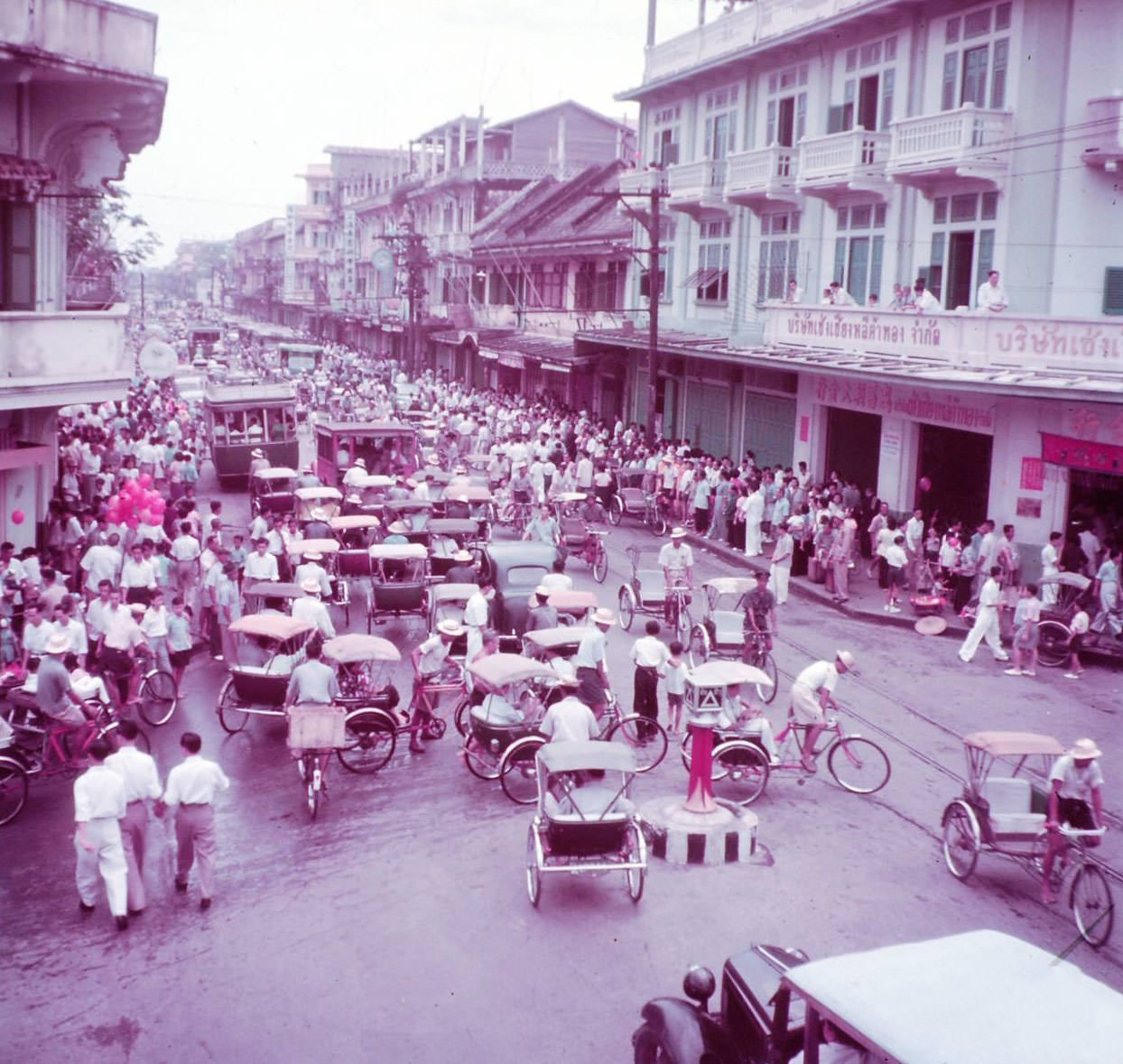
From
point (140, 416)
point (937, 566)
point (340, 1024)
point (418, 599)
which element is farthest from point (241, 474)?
point (340, 1024)

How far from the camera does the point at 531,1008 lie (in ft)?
29.6

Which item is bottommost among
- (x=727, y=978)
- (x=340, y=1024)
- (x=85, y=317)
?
(x=340, y=1024)

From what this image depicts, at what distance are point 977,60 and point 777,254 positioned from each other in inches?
355

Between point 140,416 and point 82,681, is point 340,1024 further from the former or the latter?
point 140,416

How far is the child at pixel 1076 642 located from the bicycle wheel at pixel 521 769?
355 inches

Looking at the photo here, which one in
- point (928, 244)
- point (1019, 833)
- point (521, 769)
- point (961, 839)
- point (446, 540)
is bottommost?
point (521, 769)

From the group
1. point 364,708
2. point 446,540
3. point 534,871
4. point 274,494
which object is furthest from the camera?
point 274,494

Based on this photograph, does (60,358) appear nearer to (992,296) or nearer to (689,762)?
(689,762)

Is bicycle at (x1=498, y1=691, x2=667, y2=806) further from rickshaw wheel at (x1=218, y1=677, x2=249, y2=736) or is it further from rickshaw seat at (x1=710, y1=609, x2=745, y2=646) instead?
rickshaw wheel at (x1=218, y1=677, x2=249, y2=736)

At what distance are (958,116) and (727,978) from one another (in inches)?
819

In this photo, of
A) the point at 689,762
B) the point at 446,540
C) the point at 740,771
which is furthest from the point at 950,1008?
the point at 446,540

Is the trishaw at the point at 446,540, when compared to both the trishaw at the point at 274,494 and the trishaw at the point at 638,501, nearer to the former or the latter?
the trishaw at the point at 274,494

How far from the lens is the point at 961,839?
11266mm

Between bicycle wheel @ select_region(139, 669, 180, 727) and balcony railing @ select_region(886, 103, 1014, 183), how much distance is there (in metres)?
17.6
